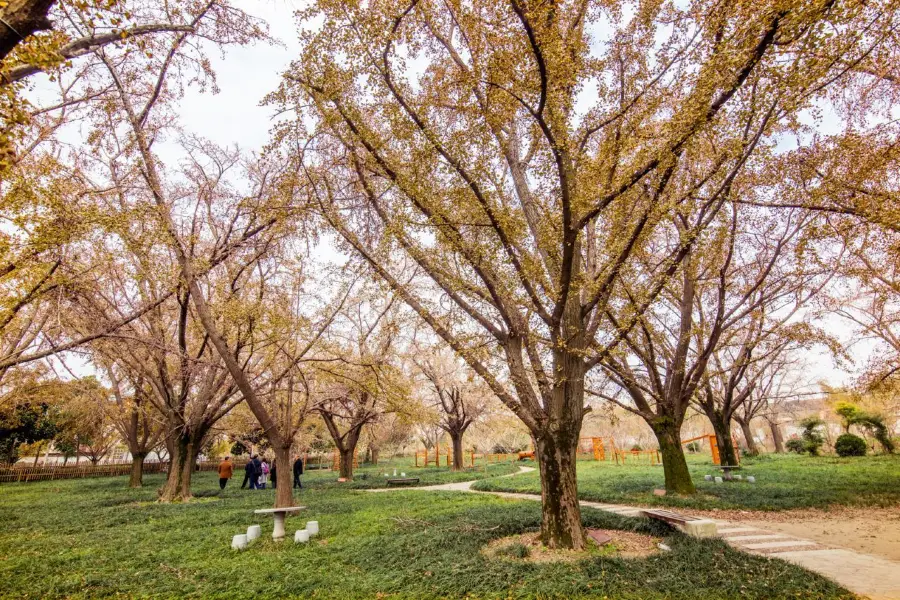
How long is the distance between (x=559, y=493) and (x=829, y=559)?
3.81 metres

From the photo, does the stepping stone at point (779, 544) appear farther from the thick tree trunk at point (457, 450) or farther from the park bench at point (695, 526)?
the thick tree trunk at point (457, 450)

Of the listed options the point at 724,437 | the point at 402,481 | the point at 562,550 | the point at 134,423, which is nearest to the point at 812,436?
the point at 724,437

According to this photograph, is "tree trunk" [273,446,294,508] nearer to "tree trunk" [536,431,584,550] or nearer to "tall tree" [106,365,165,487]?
"tree trunk" [536,431,584,550]

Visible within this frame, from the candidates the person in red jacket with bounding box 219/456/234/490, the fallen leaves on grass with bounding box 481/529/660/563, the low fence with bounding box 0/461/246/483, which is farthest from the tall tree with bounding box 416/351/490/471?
the low fence with bounding box 0/461/246/483

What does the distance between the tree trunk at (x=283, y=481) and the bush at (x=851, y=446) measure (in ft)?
87.0

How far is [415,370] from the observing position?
23.7 m

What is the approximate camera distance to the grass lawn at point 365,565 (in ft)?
15.6

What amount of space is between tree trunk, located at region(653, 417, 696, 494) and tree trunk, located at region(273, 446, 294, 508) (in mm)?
9377

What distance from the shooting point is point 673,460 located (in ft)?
36.7

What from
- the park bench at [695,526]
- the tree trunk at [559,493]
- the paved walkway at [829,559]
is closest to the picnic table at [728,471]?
the paved walkway at [829,559]

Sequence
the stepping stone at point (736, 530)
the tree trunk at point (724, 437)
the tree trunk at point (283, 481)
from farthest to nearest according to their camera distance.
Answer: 1. the tree trunk at point (724, 437)
2. the tree trunk at point (283, 481)
3. the stepping stone at point (736, 530)

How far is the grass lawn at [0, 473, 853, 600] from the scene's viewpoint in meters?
4.77

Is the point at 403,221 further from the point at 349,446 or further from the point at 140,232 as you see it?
the point at 349,446

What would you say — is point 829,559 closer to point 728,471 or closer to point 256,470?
point 728,471
